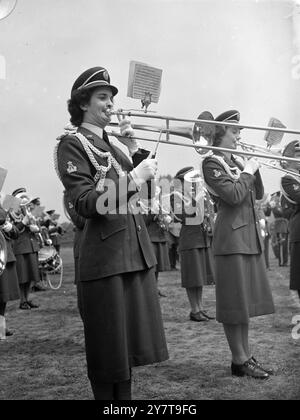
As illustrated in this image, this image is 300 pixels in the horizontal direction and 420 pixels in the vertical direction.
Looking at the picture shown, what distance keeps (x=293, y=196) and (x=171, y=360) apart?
7.32ft

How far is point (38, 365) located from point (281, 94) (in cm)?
607

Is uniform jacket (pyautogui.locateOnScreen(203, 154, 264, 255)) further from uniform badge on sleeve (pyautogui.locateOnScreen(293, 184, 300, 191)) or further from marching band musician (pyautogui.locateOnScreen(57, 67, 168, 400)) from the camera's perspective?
uniform badge on sleeve (pyautogui.locateOnScreen(293, 184, 300, 191))

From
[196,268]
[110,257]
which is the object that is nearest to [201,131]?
[110,257]

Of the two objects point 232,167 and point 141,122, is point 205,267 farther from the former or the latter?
point 141,122

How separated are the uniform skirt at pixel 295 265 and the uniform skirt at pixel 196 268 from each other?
1516mm

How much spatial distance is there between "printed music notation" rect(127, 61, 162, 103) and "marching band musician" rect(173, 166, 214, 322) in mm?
4119

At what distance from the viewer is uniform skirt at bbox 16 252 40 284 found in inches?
355

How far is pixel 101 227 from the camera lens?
9.73 ft

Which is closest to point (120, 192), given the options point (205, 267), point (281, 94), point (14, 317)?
point (205, 267)

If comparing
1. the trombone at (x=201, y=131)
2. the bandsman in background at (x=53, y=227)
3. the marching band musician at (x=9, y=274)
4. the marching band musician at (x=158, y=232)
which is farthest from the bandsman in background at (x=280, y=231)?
the trombone at (x=201, y=131)

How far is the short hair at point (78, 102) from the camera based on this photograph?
3.11 meters

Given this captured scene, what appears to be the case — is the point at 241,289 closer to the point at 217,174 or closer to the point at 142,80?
the point at 217,174

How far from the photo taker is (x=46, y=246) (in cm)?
1215
